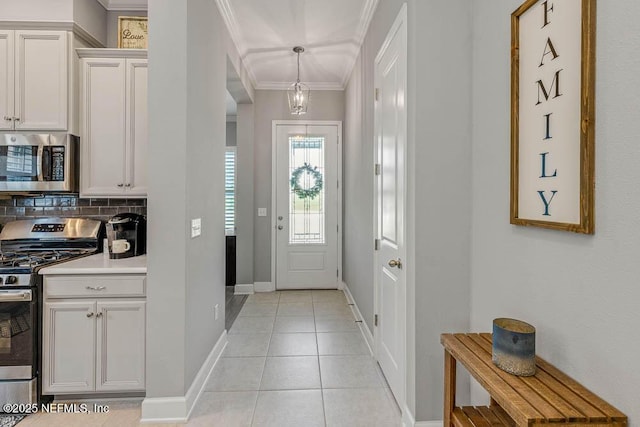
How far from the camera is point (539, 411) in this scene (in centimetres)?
87

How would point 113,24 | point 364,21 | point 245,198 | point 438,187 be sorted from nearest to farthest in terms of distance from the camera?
point 438,187, point 113,24, point 364,21, point 245,198

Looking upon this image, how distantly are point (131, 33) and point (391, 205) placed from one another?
2.51 metres

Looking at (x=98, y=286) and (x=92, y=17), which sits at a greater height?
(x=92, y=17)

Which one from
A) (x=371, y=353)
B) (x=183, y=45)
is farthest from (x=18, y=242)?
(x=371, y=353)

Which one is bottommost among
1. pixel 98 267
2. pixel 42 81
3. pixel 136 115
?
pixel 98 267

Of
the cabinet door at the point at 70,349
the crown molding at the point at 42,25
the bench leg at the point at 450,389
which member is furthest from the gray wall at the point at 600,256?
the crown molding at the point at 42,25

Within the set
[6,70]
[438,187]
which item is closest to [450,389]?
[438,187]

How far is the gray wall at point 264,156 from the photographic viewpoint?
473 centimetres

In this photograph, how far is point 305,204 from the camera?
188 inches

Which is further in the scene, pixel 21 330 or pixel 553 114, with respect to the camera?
pixel 21 330

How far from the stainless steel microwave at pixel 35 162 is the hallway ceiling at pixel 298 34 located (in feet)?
5.58

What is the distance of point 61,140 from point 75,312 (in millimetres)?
1293

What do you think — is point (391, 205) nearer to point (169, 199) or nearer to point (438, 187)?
point (438, 187)

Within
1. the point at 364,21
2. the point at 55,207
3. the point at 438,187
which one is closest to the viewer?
the point at 438,187
